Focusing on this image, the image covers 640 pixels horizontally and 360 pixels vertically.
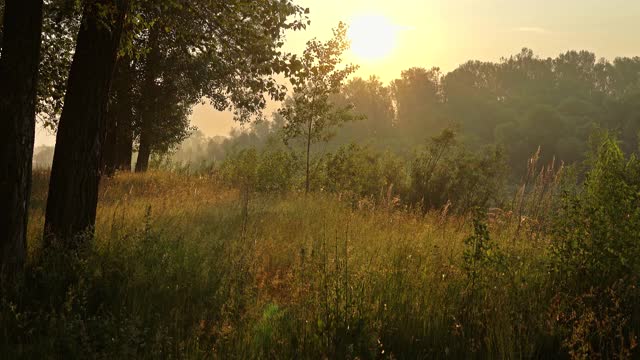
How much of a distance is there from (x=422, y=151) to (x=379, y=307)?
60.5 ft

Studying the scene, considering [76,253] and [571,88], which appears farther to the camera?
[571,88]

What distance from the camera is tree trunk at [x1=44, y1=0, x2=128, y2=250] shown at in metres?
6.21

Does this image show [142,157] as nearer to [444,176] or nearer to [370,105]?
[444,176]

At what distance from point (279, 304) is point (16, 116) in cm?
336

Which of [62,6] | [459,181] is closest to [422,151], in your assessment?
[459,181]

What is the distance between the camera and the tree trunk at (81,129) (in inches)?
245

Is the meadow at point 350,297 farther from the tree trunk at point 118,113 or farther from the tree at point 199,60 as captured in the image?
the tree trunk at point 118,113

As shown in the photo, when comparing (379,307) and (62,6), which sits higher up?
(62,6)

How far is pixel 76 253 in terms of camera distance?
5625 millimetres

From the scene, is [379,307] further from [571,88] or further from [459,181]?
[571,88]

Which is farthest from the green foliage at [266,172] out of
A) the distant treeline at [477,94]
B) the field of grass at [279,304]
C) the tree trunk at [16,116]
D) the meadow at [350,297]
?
the distant treeline at [477,94]

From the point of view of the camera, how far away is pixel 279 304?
538 centimetres

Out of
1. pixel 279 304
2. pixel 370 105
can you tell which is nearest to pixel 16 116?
pixel 279 304

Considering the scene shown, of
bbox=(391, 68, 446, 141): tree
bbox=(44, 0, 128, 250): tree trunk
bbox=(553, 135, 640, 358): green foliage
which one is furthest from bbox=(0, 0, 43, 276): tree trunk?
bbox=(391, 68, 446, 141): tree
